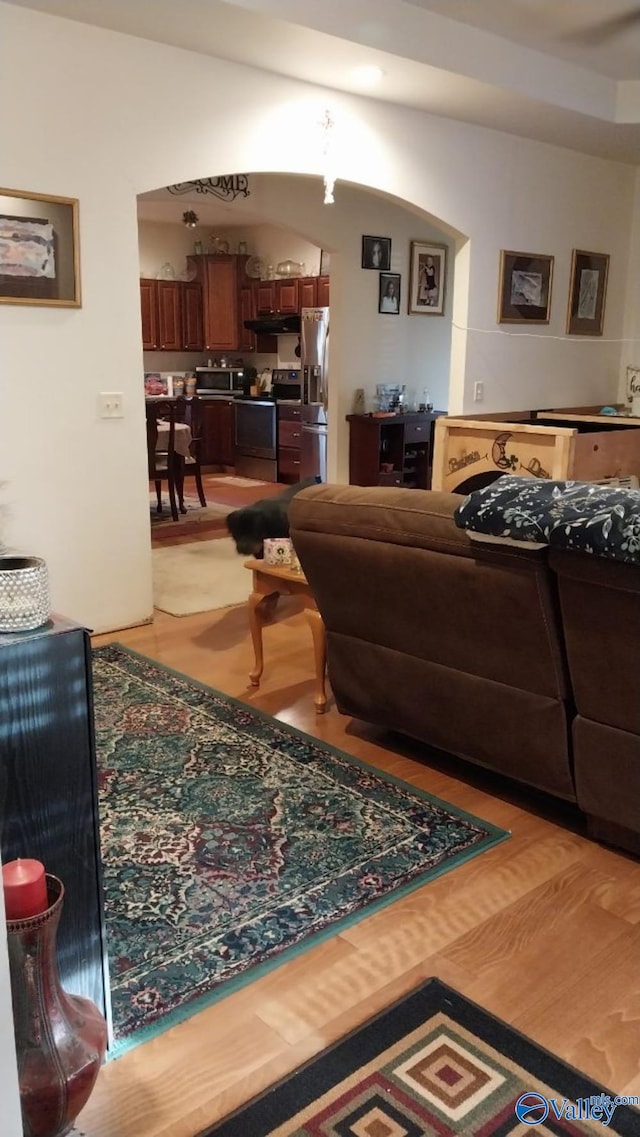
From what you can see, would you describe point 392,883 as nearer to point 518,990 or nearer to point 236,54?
point 518,990

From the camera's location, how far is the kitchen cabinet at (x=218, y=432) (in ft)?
32.1

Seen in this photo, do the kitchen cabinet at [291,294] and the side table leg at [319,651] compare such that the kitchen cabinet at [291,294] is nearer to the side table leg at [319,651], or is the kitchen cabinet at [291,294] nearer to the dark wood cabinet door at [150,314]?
the dark wood cabinet door at [150,314]

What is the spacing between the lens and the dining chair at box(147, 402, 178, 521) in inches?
264

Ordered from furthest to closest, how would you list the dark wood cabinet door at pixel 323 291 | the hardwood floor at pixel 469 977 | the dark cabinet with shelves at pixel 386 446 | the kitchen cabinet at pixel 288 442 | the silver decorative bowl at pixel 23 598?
the kitchen cabinet at pixel 288 442
the dark wood cabinet door at pixel 323 291
the dark cabinet with shelves at pixel 386 446
the hardwood floor at pixel 469 977
the silver decorative bowl at pixel 23 598

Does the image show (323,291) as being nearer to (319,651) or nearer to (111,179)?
(111,179)

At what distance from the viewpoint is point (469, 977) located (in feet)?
6.28

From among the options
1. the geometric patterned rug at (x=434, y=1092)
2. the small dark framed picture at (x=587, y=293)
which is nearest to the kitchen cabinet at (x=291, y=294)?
Answer: the small dark framed picture at (x=587, y=293)

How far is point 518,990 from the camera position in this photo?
1869 mm

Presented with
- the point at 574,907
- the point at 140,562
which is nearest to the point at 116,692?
the point at 140,562

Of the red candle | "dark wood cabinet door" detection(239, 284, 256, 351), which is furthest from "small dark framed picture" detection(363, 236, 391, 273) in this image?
the red candle

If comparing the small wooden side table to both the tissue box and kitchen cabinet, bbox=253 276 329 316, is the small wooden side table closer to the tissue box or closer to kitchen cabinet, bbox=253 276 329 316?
the tissue box

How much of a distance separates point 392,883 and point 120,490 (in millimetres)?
2517

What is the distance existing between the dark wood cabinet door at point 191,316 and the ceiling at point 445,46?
5123mm

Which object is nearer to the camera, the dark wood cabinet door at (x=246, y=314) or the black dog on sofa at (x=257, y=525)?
the black dog on sofa at (x=257, y=525)
